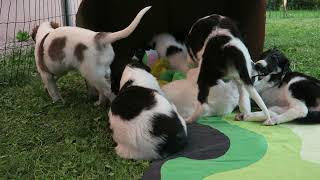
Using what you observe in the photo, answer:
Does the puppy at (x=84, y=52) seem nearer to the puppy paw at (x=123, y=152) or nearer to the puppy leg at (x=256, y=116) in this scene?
the puppy paw at (x=123, y=152)

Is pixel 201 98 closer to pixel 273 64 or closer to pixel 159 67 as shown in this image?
pixel 273 64

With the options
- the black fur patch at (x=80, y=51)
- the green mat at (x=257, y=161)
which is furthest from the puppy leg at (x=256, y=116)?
the black fur patch at (x=80, y=51)

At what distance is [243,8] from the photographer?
17.4ft

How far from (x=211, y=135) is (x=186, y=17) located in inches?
86.5

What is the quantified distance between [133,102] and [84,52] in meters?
1.17

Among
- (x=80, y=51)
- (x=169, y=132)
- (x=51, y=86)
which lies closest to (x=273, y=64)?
(x=169, y=132)

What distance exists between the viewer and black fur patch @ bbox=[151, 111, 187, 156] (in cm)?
312

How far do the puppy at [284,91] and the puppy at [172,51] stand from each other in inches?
38.6

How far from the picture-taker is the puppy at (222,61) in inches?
145

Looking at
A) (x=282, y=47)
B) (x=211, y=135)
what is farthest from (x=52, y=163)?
(x=282, y=47)

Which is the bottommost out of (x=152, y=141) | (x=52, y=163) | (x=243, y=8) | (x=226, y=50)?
(x=52, y=163)

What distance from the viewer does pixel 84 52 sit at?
14.0 feet

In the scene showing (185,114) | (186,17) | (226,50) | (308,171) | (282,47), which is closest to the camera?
(308,171)

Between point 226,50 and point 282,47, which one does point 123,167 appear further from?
point 282,47
